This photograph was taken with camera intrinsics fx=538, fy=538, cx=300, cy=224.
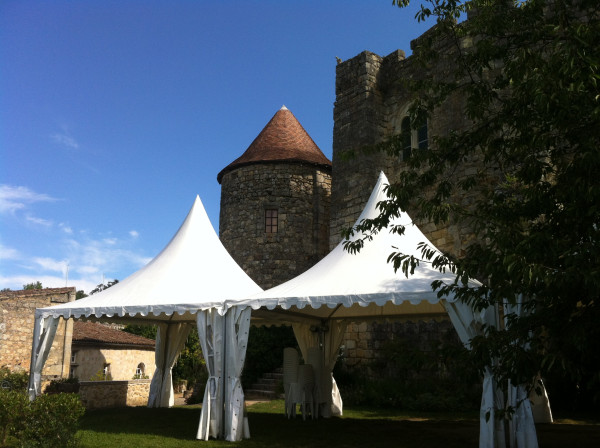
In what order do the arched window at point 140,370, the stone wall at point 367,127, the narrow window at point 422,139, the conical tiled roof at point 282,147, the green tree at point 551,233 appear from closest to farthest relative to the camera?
the green tree at point 551,233, the stone wall at point 367,127, the narrow window at point 422,139, the conical tiled roof at point 282,147, the arched window at point 140,370

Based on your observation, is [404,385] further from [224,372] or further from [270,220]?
[270,220]

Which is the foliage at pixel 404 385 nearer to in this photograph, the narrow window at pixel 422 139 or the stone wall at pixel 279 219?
the narrow window at pixel 422 139

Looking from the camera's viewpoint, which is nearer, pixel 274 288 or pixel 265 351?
pixel 274 288

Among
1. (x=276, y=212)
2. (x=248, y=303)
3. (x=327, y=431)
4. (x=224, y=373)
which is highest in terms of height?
(x=276, y=212)

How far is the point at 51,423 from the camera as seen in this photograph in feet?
18.6

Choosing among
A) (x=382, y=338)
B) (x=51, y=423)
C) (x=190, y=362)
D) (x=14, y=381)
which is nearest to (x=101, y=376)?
(x=190, y=362)

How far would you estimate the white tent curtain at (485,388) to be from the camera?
5793 millimetres

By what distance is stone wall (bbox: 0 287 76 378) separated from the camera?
14.1m

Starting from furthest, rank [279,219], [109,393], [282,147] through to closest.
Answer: [282,147], [279,219], [109,393]

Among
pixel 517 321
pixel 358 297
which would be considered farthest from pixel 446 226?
pixel 517 321

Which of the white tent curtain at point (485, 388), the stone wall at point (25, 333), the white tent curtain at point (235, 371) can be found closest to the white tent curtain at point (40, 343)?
the white tent curtain at point (235, 371)

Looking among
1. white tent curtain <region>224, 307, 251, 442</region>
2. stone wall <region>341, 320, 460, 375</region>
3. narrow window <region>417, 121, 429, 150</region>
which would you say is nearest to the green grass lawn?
white tent curtain <region>224, 307, 251, 442</region>

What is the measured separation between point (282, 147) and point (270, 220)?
283 centimetres

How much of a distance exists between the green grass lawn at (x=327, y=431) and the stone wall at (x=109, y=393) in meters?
1.21
